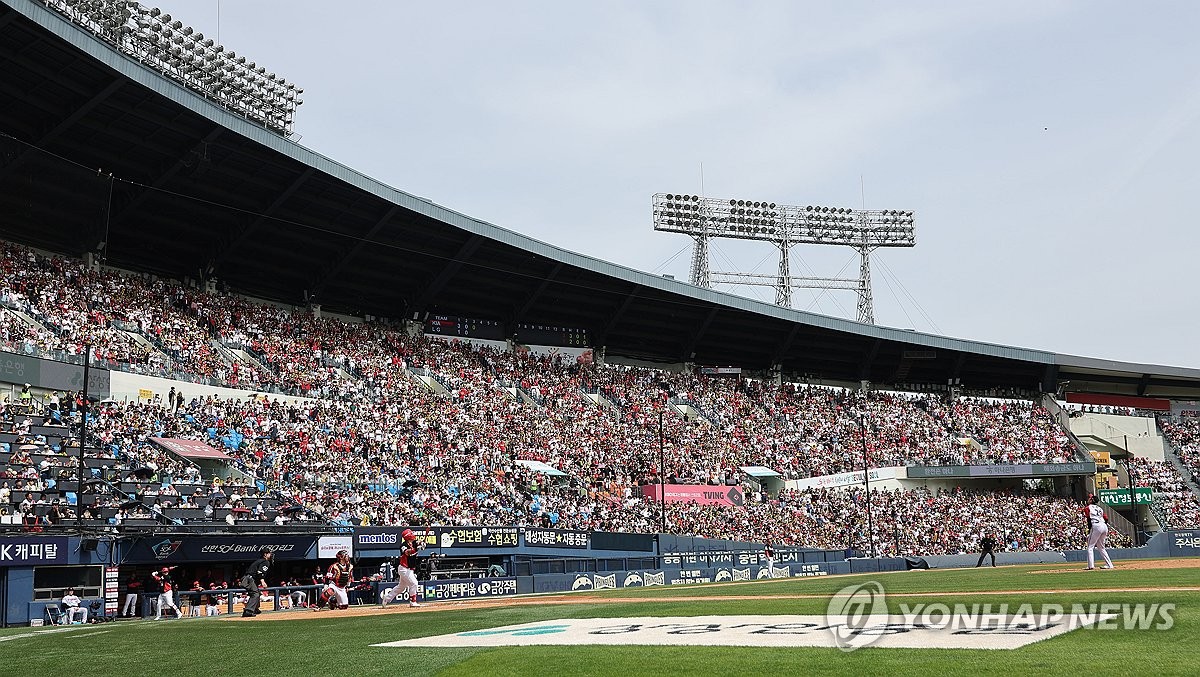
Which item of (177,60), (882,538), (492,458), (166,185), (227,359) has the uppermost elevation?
(177,60)

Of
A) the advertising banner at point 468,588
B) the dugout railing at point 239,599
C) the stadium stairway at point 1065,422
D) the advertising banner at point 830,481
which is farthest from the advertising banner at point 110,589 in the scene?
the stadium stairway at point 1065,422

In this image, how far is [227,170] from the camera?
41125mm

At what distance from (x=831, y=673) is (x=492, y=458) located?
35.2 metres

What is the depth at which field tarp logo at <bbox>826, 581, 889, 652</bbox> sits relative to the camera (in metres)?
8.87

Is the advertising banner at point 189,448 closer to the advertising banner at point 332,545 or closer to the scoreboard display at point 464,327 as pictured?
the advertising banner at point 332,545

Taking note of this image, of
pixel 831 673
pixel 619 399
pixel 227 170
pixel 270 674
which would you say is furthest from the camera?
pixel 619 399

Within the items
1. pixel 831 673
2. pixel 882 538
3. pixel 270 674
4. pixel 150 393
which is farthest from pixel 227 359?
pixel 831 673

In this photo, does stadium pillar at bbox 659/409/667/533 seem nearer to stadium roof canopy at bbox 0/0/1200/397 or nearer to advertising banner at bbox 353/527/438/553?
stadium roof canopy at bbox 0/0/1200/397

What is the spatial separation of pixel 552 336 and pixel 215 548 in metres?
31.3

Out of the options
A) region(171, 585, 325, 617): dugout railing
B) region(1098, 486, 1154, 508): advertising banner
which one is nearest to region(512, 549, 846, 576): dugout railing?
region(171, 585, 325, 617): dugout railing

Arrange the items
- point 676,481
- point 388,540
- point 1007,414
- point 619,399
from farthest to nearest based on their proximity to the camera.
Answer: point 1007,414 < point 619,399 < point 676,481 < point 388,540

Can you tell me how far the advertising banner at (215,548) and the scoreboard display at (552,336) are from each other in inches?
1098

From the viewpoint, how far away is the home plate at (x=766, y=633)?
863 cm

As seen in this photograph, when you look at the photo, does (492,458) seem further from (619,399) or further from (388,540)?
(619,399)
